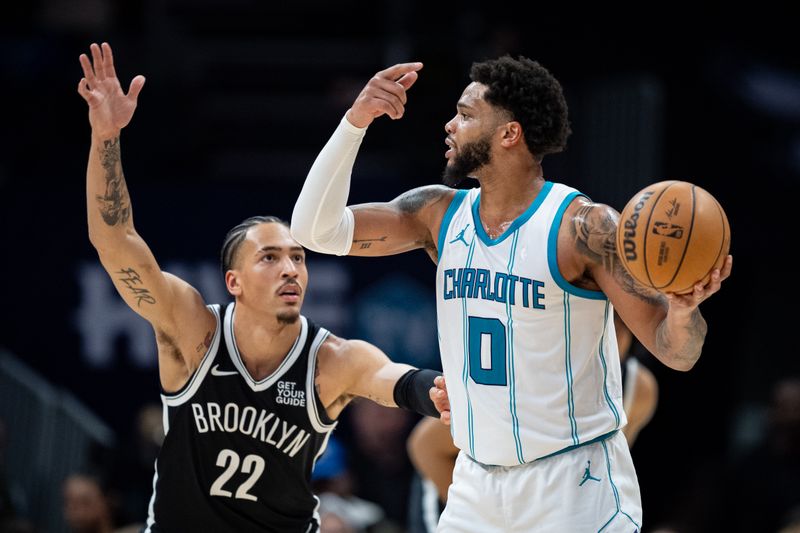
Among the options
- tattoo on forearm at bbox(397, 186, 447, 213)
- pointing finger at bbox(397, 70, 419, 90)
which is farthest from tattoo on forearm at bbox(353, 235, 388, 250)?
pointing finger at bbox(397, 70, 419, 90)

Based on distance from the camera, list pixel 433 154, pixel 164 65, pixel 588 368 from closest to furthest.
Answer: pixel 588 368 → pixel 433 154 → pixel 164 65

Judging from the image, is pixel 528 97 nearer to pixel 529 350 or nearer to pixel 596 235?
pixel 596 235

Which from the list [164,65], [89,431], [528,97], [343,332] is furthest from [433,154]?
[528,97]

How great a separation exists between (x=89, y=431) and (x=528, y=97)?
5.77m

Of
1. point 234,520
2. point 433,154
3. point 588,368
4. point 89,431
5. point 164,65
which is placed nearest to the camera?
point 588,368

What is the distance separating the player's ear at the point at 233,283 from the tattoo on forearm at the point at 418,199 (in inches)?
42.0

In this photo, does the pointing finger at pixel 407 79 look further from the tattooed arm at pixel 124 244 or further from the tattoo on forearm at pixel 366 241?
the tattooed arm at pixel 124 244

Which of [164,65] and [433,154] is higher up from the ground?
[164,65]

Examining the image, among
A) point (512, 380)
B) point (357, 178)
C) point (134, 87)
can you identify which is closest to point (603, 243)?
point (512, 380)

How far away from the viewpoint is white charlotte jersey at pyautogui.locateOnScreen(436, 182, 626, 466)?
179 inches

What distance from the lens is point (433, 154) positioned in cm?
1061

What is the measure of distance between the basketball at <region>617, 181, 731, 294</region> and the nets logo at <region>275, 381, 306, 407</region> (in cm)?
190

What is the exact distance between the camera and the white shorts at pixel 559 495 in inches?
177

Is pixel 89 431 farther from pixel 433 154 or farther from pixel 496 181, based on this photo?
pixel 496 181
